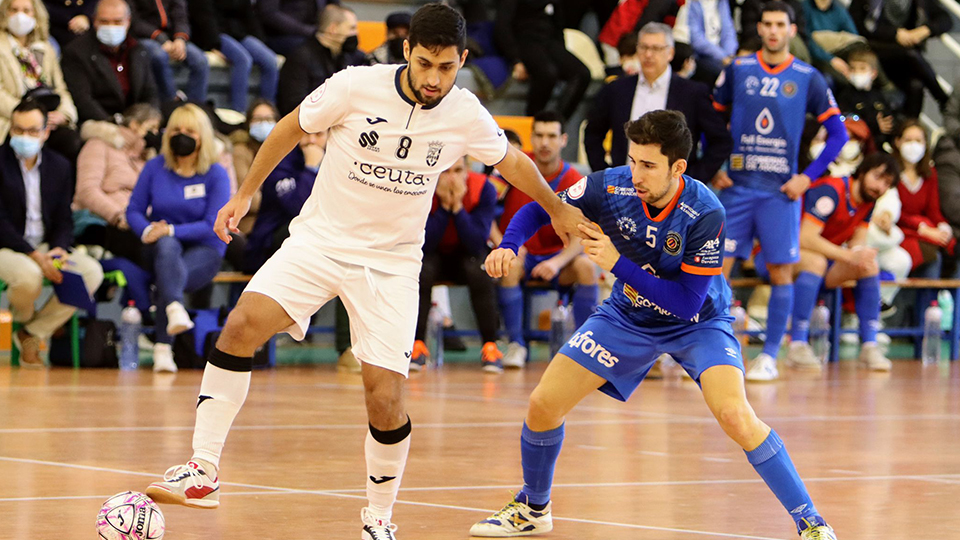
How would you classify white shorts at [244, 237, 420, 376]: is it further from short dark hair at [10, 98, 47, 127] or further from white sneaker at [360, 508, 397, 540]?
short dark hair at [10, 98, 47, 127]

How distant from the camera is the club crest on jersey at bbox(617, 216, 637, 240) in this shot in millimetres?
4750

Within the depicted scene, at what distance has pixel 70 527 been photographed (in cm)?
429

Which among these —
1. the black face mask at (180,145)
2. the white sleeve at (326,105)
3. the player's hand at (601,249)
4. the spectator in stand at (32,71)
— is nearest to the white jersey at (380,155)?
the white sleeve at (326,105)

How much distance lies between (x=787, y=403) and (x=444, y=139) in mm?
4638

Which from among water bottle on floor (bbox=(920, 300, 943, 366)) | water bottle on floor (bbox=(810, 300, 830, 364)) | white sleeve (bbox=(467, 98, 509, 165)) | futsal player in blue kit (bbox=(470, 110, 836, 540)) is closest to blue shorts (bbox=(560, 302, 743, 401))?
futsal player in blue kit (bbox=(470, 110, 836, 540))

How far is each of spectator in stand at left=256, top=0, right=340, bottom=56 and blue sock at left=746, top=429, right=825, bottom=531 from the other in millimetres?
8979

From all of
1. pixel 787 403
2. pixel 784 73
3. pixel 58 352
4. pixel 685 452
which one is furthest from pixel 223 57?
pixel 685 452

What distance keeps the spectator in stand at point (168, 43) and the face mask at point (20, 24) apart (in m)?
1.10

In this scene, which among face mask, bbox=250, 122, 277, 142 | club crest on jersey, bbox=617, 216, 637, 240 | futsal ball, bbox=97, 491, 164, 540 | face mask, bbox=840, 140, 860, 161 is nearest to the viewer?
futsal ball, bbox=97, 491, 164, 540

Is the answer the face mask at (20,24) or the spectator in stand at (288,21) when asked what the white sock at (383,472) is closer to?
the face mask at (20,24)

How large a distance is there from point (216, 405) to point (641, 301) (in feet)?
4.90

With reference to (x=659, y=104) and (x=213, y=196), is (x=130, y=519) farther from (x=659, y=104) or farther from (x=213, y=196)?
(x=659, y=104)

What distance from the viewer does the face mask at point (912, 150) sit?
12.5 metres

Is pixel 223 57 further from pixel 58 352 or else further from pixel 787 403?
pixel 787 403
